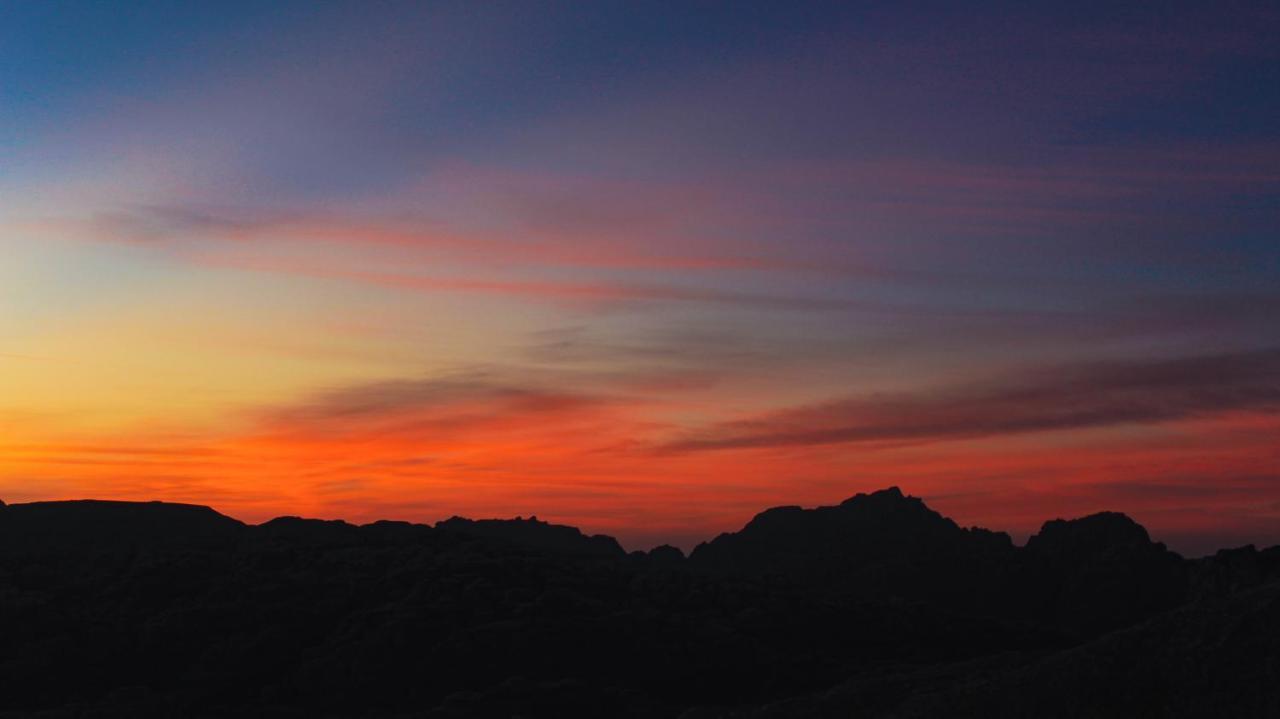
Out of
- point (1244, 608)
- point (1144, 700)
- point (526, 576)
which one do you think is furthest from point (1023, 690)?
point (526, 576)

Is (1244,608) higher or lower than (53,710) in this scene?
higher

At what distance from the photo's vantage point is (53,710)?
123m

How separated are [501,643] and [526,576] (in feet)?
111

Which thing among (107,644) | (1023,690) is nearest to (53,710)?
(107,644)

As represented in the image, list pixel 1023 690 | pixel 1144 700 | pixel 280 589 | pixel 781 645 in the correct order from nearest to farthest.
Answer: pixel 1144 700 < pixel 1023 690 < pixel 781 645 < pixel 280 589

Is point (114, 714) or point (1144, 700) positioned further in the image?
point (114, 714)

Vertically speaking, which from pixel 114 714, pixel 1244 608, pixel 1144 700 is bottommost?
pixel 114 714

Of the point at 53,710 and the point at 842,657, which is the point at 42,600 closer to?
the point at 53,710

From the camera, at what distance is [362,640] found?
498 ft

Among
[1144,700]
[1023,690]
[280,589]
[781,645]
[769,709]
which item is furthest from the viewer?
[280,589]

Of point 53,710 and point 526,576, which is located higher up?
point 526,576

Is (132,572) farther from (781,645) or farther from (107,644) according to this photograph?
A: (781,645)

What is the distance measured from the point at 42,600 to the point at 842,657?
377ft

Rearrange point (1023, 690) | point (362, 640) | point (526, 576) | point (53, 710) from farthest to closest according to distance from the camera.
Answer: point (526, 576) → point (362, 640) → point (53, 710) → point (1023, 690)
